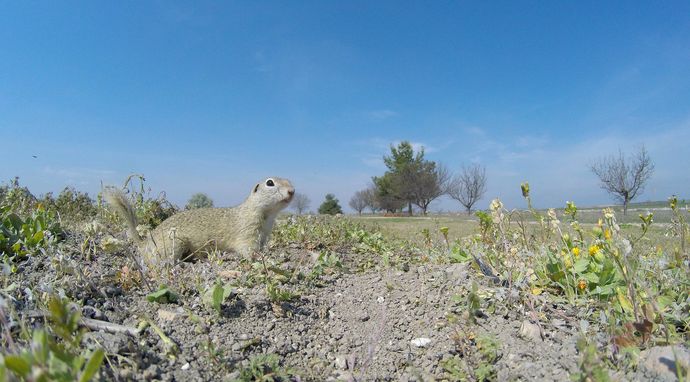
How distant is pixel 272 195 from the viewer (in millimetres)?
5469

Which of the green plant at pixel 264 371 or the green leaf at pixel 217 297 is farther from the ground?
the green leaf at pixel 217 297

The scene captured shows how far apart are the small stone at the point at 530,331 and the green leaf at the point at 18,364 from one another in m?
1.97

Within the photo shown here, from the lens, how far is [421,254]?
434 centimetres

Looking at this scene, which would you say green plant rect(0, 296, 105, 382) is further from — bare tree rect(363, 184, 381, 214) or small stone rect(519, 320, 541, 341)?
bare tree rect(363, 184, 381, 214)

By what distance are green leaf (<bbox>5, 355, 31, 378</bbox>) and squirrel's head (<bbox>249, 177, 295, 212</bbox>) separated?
4.33m

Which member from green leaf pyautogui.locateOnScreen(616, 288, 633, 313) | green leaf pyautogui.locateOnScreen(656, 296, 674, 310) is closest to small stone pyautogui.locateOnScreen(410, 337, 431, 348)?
green leaf pyautogui.locateOnScreen(616, 288, 633, 313)

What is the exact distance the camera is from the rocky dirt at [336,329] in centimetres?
177

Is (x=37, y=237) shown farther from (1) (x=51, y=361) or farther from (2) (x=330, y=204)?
(2) (x=330, y=204)

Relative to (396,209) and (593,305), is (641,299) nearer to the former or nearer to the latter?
(593,305)

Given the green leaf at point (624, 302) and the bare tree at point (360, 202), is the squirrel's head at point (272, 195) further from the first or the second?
the bare tree at point (360, 202)

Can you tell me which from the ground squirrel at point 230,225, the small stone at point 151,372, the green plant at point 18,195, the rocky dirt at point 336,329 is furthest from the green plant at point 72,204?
the small stone at point 151,372

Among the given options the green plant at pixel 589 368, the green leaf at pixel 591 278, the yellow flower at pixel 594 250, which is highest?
the yellow flower at pixel 594 250

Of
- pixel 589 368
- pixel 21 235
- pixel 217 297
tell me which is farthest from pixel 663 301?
pixel 21 235

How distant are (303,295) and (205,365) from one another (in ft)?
3.61
